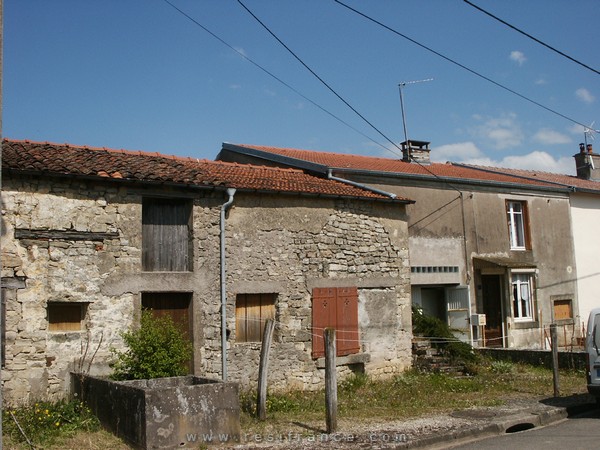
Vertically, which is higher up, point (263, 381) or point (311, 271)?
point (311, 271)

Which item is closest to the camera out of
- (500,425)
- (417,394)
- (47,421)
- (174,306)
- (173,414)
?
(173,414)

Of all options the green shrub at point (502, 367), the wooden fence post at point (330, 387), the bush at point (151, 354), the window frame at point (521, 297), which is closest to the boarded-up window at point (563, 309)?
the window frame at point (521, 297)

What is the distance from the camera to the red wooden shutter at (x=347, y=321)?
13414 millimetres

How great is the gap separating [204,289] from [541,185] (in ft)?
41.9

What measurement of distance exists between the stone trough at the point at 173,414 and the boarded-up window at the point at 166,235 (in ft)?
10.6

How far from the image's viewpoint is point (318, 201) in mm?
13602

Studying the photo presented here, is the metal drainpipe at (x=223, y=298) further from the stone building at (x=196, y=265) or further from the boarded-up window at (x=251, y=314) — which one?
the boarded-up window at (x=251, y=314)

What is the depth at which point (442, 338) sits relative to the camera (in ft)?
50.1

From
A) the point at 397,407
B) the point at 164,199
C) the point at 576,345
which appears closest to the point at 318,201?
the point at 164,199

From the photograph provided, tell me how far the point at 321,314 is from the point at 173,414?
18.6 ft

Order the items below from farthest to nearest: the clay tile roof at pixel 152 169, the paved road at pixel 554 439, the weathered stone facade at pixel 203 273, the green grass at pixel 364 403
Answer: the clay tile roof at pixel 152 169, the weathered stone facade at pixel 203 273, the green grass at pixel 364 403, the paved road at pixel 554 439

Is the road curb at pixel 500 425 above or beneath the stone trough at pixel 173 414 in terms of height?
beneath

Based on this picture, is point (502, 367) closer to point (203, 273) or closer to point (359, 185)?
point (359, 185)

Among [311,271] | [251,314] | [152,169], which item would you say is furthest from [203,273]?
[311,271]
